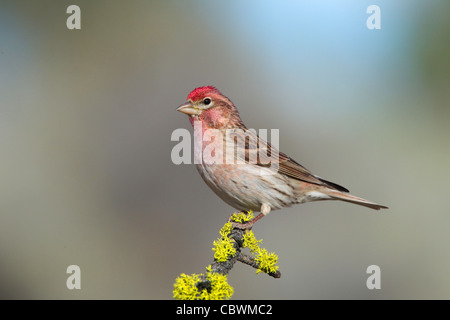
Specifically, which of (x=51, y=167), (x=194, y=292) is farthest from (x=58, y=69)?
(x=194, y=292)

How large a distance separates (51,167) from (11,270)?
2.12 m

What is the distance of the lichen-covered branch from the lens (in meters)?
3.21

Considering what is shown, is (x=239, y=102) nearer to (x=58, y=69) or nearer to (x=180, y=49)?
(x=180, y=49)

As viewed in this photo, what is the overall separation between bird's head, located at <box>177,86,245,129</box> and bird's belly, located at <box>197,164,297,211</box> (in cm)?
56

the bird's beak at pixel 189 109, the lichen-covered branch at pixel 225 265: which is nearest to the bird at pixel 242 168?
the bird's beak at pixel 189 109

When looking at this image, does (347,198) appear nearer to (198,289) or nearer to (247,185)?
(247,185)

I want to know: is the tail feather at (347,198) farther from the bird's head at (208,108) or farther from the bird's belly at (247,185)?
the bird's head at (208,108)

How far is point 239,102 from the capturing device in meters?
9.07

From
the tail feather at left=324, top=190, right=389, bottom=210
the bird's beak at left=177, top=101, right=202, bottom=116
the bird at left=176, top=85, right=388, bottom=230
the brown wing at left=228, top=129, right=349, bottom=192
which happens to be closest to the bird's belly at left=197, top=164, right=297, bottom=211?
the bird at left=176, top=85, right=388, bottom=230

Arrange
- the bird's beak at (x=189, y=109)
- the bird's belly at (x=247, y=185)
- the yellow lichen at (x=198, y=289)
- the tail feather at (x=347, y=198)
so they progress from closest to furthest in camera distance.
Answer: the yellow lichen at (x=198, y=289) < the bird's belly at (x=247, y=185) < the bird's beak at (x=189, y=109) < the tail feather at (x=347, y=198)

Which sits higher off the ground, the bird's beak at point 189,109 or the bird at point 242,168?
the bird's beak at point 189,109

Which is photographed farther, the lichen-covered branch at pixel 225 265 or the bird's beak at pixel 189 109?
the bird's beak at pixel 189 109

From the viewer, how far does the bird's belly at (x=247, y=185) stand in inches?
200

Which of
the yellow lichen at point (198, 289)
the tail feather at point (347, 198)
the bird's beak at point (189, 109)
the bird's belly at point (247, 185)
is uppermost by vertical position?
the bird's beak at point (189, 109)
